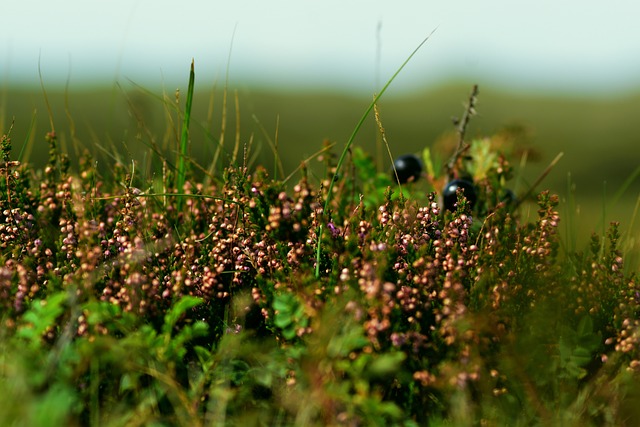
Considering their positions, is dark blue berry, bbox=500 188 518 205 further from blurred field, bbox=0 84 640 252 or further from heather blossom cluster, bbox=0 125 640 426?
blurred field, bbox=0 84 640 252

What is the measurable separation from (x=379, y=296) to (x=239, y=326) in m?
0.82

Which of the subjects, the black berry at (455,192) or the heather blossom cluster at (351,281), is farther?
the black berry at (455,192)

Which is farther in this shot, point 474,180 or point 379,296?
point 474,180

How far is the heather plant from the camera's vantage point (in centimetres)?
263

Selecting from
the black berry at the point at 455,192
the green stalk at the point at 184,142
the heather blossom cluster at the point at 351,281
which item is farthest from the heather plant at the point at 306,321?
the black berry at the point at 455,192

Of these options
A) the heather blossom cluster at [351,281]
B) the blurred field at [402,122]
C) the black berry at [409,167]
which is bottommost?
the blurred field at [402,122]

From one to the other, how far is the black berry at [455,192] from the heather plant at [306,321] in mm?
541

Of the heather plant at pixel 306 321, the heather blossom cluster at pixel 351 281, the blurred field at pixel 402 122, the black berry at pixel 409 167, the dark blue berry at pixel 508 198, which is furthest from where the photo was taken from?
the blurred field at pixel 402 122

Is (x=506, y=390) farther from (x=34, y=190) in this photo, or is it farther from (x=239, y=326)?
(x=34, y=190)

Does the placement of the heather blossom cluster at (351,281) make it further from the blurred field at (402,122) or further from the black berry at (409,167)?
the blurred field at (402,122)

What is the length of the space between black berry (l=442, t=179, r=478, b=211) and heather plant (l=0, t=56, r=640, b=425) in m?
0.54

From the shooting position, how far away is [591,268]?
142 inches

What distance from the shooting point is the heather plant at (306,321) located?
263 centimetres

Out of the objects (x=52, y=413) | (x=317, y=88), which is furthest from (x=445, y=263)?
(x=317, y=88)
